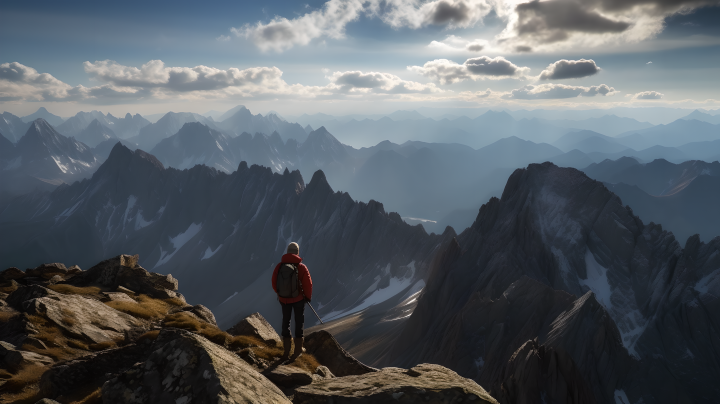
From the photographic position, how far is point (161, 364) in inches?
372

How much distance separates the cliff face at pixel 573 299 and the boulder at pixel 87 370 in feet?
136

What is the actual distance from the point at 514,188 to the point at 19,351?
107 meters

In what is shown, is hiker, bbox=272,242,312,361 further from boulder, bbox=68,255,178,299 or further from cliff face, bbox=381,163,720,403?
cliff face, bbox=381,163,720,403

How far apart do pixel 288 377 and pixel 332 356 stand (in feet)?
19.7

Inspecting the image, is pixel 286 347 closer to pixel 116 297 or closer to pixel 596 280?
pixel 116 297

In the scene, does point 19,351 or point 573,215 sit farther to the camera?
point 573,215

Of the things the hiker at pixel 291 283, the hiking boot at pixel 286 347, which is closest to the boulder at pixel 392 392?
the hiker at pixel 291 283

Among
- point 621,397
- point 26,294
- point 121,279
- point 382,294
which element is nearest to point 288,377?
point 26,294

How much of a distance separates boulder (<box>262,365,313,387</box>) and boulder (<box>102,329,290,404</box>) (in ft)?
9.76

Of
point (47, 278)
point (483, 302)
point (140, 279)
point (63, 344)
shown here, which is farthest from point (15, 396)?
point (483, 302)

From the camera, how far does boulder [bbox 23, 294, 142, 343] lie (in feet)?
57.3

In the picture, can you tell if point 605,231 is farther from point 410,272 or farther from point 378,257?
point 378,257

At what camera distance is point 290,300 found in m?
15.3

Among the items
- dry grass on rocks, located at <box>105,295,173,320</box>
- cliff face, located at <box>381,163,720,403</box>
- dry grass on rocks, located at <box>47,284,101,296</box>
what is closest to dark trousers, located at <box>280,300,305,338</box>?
dry grass on rocks, located at <box>105,295,173,320</box>
